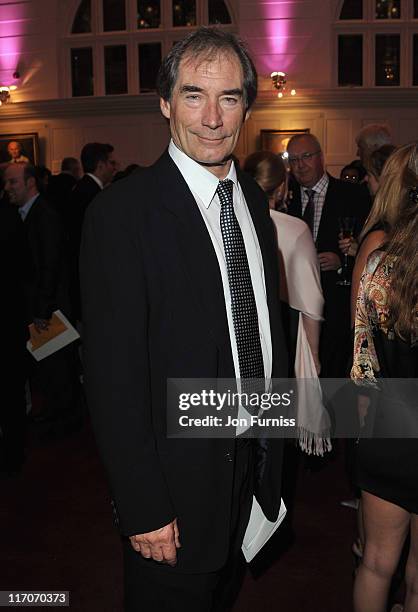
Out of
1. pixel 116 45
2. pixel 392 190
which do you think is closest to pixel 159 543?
pixel 392 190

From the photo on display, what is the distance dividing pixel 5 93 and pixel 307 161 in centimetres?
1078

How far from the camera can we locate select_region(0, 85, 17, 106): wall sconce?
13.2 metres

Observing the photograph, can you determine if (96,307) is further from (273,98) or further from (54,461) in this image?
(273,98)

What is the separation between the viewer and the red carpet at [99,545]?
272 cm

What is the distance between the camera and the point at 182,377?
159cm

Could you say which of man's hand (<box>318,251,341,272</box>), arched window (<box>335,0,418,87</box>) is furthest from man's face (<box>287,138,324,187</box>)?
arched window (<box>335,0,418,87</box>)

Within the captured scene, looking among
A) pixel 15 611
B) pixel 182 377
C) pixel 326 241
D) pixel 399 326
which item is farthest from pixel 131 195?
pixel 326 241

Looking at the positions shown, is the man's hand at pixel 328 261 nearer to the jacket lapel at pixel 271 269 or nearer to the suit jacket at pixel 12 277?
the suit jacket at pixel 12 277

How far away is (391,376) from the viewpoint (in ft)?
6.13

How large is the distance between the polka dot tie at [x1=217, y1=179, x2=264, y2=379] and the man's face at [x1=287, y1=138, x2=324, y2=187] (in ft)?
7.79

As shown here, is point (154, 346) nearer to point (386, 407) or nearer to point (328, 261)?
point (386, 407)

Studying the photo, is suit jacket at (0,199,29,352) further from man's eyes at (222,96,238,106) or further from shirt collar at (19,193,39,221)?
man's eyes at (222,96,238,106)

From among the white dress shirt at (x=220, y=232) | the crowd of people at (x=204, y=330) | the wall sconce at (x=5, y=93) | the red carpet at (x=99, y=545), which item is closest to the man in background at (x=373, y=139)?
the red carpet at (x=99, y=545)

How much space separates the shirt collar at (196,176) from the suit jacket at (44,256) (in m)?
2.80
